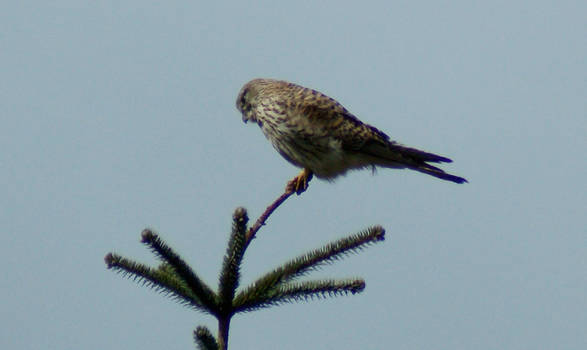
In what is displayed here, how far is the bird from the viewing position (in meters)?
5.79

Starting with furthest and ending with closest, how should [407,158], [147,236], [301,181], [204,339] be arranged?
[407,158]
[301,181]
[147,236]
[204,339]

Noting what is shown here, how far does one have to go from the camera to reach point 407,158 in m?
5.81

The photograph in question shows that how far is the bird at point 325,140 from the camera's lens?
19.0 ft

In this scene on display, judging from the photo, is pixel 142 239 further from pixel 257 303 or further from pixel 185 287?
pixel 257 303

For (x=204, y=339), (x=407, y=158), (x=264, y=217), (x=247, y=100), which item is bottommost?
(x=204, y=339)

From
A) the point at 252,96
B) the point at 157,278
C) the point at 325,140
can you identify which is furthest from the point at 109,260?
the point at 252,96

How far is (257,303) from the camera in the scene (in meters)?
2.79

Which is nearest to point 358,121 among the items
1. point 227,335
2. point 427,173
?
point 427,173

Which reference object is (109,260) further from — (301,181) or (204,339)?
(301,181)

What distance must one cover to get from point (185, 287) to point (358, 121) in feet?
11.6

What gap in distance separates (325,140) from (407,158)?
→ 0.65m

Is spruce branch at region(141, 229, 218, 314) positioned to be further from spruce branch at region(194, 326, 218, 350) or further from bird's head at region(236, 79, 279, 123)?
bird's head at region(236, 79, 279, 123)

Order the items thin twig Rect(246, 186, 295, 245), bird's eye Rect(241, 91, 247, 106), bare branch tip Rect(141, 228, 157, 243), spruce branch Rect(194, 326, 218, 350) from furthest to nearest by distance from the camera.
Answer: bird's eye Rect(241, 91, 247, 106) → thin twig Rect(246, 186, 295, 245) → bare branch tip Rect(141, 228, 157, 243) → spruce branch Rect(194, 326, 218, 350)

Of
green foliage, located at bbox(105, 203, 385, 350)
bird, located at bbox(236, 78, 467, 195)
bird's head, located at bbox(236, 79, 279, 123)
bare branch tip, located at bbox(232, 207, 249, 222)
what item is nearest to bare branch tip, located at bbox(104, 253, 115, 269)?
green foliage, located at bbox(105, 203, 385, 350)
